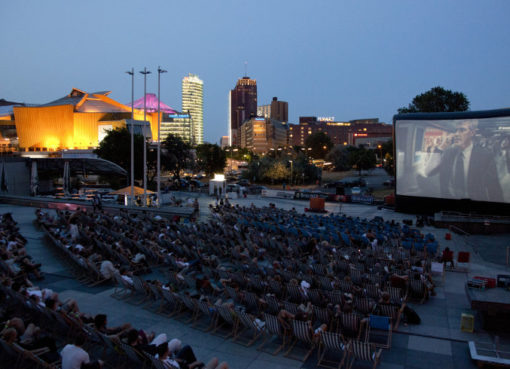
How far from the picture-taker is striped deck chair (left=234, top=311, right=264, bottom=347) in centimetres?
696

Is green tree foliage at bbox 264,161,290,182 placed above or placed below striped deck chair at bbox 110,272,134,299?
above

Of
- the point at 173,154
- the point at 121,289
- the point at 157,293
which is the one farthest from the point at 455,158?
the point at 173,154

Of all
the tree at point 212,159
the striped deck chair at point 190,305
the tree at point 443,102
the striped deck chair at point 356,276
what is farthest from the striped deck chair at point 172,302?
the tree at point 443,102

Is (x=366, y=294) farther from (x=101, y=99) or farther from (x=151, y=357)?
(x=101, y=99)

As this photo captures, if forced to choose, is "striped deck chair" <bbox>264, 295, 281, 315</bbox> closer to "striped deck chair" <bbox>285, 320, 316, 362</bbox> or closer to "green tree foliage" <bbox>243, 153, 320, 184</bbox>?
"striped deck chair" <bbox>285, 320, 316, 362</bbox>

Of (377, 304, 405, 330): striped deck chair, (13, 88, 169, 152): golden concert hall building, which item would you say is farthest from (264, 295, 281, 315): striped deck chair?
(13, 88, 169, 152): golden concert hall building

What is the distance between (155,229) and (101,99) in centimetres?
9942

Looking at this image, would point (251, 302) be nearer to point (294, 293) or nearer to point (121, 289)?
point (294, 293)

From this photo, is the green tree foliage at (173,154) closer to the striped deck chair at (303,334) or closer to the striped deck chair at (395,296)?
the striped deck chair at (395,296)

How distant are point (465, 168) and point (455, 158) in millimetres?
864

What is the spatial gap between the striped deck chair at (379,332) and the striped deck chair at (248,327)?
6.12 feet

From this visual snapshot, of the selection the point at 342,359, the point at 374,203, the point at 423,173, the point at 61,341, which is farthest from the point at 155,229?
the point at 374,203

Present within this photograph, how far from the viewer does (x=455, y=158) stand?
25672 millimetres

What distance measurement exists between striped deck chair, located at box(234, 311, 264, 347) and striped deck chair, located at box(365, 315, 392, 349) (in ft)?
6.12
